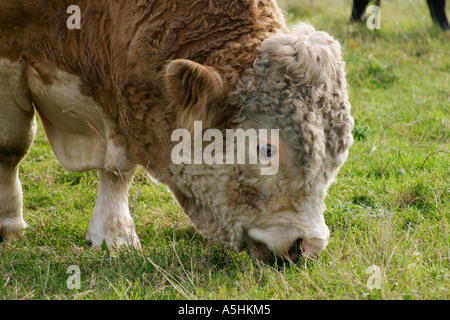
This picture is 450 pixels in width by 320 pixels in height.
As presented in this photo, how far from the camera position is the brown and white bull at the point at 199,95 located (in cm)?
349

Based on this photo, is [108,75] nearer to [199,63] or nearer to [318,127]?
[199,63]

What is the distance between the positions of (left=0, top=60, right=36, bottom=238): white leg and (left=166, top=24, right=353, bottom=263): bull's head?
1231 millimetres

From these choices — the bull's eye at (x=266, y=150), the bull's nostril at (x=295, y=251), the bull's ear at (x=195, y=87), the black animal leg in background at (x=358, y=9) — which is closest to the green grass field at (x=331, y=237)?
the bull's nostril at (x=295, y=251)

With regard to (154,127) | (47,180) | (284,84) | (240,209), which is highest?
(284,84)

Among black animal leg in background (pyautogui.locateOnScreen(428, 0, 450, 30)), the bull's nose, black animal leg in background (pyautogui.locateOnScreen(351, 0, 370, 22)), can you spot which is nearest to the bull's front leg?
the bull's nose

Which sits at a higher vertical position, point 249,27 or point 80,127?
point 249,27

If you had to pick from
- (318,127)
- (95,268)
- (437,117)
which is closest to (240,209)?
(318,127)

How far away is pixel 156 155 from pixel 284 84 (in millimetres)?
965

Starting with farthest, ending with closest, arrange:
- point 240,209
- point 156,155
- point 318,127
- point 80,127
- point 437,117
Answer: point 437,117 → point 80,127 → point 156,155 → point 240,209 → point 318,127

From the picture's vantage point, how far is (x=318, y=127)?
3445mm

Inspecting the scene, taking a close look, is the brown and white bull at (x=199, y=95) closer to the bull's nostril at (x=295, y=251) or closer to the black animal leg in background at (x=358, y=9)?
the bull's nostril at (x=295, y=251)

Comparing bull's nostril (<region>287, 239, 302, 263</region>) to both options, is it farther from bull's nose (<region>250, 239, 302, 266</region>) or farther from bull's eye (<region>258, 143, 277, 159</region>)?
bull's eye (<region>258, 143, 277, 159</region>)

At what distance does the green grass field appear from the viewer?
11.2 ft

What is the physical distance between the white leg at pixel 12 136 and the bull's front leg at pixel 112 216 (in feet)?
1.84
